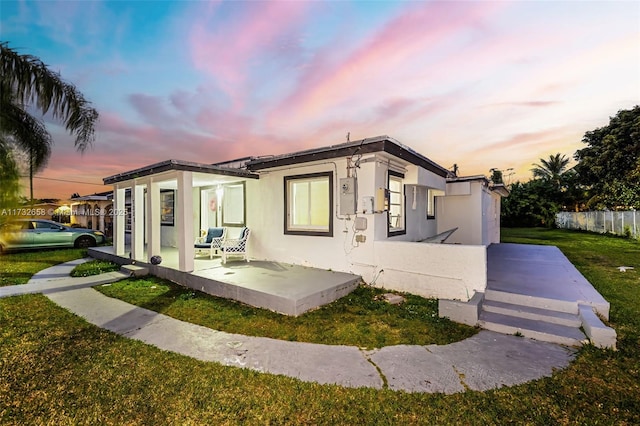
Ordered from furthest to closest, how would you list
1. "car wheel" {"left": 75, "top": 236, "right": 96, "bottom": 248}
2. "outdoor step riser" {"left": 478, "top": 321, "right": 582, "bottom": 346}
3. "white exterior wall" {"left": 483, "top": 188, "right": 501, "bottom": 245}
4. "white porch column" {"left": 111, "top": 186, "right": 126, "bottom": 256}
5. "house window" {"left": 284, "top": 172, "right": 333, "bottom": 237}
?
"car wheel" {"left": 75, "top": 236, "right": 96, "bottom": 248}, "white exterior wall" {"left": 483, "top": 188, "right": 501, "bottom": 245}, "white porch column" {"left": 111, "top": 186, "right": 126, "bottom": 256}, "house window" {"left": 284, "top": 172, "right": 333, "bottom": 237}, "outdoor step riser" {"left": 478, "top": 321, "right": 582, "bottom": 346}

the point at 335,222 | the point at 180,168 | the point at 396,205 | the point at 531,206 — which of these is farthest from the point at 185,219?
the point at 531,206

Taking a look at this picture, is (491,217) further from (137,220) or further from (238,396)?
(137,220)

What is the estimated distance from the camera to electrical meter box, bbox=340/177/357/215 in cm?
671

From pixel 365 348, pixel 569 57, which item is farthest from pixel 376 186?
pixel 569 57

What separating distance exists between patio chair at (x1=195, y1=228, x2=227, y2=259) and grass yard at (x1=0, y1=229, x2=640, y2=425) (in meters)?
5.01

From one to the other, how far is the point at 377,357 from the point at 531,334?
247 cm

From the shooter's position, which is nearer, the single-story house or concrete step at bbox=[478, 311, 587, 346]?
concrete step at bbox=[478, 311, 587, 346]

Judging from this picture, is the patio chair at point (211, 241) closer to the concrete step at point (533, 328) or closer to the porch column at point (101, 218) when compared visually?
the concrete step at point (533, 328)

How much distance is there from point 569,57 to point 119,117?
51.8 feet

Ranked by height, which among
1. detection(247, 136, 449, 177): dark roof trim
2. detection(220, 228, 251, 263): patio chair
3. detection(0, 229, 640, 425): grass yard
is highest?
detection(247, 136, 449, 177): dark roof trim

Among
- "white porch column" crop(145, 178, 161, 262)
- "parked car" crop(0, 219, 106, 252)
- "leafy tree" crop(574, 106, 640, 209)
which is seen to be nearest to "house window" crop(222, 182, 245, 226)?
"white porch column" crop(145, 178, 161, 262)

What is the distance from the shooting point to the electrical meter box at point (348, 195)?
6.71 m

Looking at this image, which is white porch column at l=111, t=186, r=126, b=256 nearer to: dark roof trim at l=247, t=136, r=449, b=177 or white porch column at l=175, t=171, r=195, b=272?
white porch column at l=175, t=171, r=195, b=272

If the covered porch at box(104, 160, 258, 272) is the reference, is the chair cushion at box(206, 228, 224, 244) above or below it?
below
